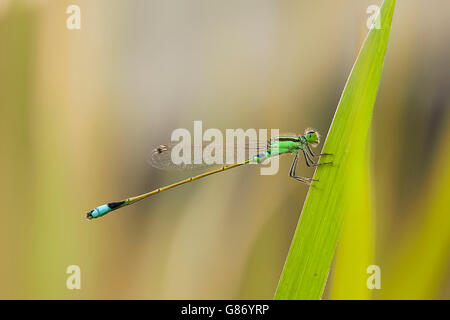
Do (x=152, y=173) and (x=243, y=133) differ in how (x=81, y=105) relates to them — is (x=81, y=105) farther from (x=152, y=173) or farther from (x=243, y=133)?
(x=243, y=133)

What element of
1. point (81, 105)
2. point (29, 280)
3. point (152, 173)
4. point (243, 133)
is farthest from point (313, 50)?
point (29, 280)

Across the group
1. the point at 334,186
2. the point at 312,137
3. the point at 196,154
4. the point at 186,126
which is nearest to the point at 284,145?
the point at 312,137

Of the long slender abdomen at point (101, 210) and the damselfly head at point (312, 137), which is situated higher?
the damselfly head at point (312, 137)

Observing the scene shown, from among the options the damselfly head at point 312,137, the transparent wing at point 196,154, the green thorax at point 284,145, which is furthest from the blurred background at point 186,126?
the damselfly head at point 312,137

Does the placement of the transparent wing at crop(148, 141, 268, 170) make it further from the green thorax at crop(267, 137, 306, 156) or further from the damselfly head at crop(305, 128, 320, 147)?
the damselfly head at crop(305, 128, 320, 147)

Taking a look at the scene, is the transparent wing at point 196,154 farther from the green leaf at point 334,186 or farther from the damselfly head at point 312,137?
the green leaf at point 334,186

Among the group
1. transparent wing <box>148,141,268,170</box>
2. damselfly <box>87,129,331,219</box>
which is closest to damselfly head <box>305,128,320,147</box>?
damselfly <box>87,129,331,219</box>
